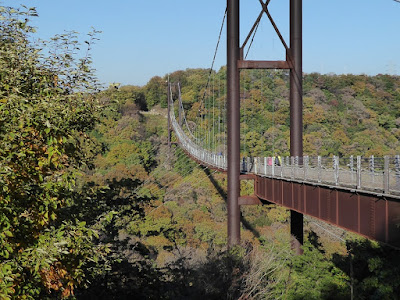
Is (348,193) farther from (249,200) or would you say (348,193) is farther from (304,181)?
(249,200)

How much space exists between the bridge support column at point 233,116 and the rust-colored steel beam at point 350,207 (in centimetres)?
436

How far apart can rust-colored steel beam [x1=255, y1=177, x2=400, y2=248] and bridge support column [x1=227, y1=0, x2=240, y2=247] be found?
436 centimetres

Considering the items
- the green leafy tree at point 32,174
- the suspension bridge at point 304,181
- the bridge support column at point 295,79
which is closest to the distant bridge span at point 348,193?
the suspension bridge at point 304,181

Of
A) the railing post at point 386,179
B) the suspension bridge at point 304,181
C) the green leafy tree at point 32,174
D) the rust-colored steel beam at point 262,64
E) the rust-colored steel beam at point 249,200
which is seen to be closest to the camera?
the green leafy tree at point 32,174

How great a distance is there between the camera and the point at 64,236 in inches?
386

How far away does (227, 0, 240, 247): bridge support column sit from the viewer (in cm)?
2700

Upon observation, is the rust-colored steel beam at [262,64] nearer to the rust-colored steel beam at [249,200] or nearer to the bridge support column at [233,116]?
the bridge support column at [233,116]

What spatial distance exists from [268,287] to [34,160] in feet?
40.0

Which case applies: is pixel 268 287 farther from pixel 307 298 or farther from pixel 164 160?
pixel 164 160

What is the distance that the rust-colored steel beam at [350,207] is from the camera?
1273 cm

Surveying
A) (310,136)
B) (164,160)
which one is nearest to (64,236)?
(310,136)

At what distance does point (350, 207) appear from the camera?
50.0 ft

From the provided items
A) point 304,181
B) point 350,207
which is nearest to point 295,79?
point 304,181

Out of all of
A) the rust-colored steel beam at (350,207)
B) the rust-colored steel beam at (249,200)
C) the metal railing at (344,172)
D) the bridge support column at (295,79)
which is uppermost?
the bridge support column at (295,79)
